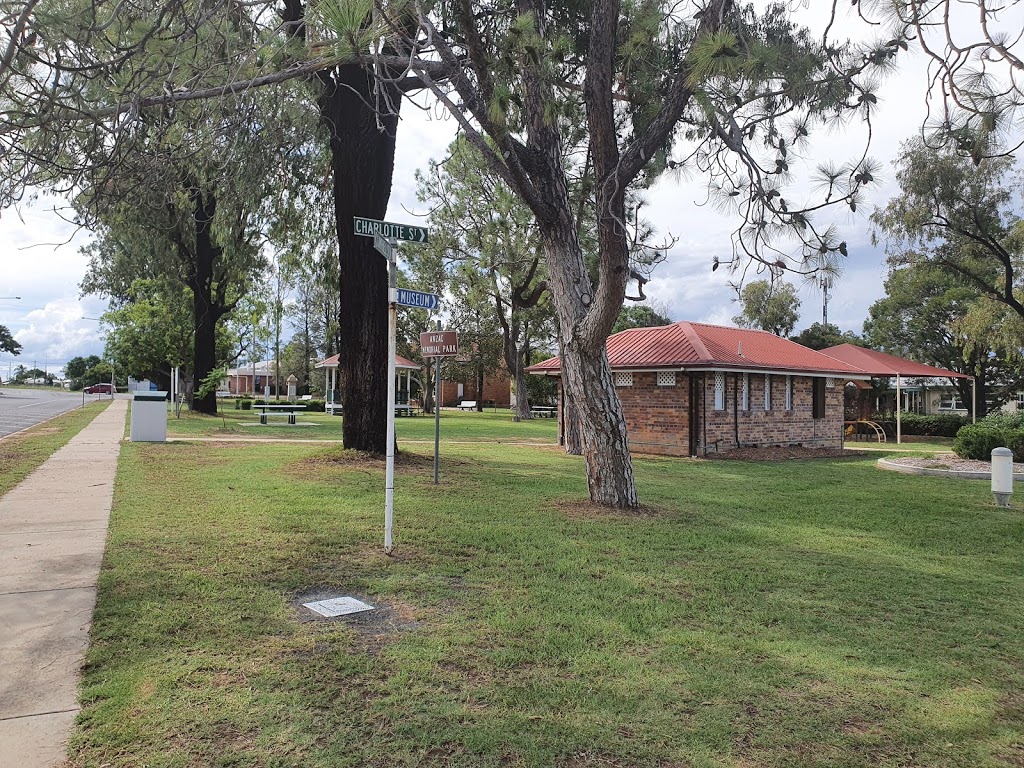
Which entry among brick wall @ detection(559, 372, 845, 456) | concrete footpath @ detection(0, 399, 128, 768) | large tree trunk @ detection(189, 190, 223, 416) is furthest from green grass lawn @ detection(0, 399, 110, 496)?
brick wall @ detection(559, 372, 845, 456)

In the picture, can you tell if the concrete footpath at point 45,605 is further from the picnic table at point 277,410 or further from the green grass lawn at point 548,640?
the picnic table at point 277,410

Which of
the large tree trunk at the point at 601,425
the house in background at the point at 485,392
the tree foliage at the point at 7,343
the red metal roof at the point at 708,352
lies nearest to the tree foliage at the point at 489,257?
the red metal roof at the point at 708,352

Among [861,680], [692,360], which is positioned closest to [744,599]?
[861,680]

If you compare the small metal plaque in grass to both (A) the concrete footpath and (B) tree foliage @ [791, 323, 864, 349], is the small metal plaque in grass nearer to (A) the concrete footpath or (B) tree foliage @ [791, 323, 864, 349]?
(A) the concrete footpath

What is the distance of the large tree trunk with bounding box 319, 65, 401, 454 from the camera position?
43.1 ft

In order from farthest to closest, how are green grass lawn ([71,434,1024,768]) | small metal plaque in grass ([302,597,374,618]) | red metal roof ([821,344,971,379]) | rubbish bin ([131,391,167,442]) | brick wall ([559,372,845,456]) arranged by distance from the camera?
red metal roof ([821,344,971,379]), brick wall ([559,372,845,456]), rubbish bin ([131,391,167,442]), small metal plaque in grass ([302,597,374,618]), green grass lawn ([71,434,1024,768])

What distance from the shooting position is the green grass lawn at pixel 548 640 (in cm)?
328

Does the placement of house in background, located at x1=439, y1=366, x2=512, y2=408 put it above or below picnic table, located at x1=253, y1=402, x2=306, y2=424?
above

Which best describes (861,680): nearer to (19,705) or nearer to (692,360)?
(19,705)

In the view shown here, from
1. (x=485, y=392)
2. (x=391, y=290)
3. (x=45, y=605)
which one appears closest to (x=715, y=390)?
(x=391, y=290)

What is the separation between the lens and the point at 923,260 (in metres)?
28.7

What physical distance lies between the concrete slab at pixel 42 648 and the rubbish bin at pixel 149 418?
524 inches

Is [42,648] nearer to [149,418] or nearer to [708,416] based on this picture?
[149,418]

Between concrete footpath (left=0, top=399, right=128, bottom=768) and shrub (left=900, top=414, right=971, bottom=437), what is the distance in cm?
2945
